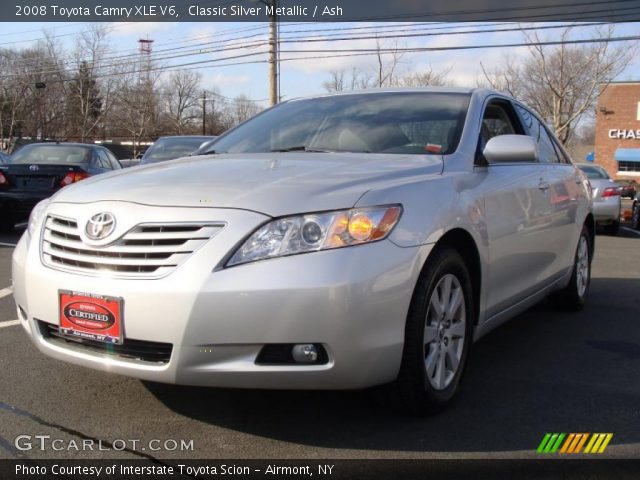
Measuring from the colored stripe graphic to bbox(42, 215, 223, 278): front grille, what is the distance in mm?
1701

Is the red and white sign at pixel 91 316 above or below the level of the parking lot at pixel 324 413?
above

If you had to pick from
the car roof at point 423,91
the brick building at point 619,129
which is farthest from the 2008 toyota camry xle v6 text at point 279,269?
the brick building at point 619,129

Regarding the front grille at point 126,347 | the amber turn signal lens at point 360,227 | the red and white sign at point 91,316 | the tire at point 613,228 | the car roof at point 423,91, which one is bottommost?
the tire at point 613,228

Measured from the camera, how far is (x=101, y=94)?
227 feet

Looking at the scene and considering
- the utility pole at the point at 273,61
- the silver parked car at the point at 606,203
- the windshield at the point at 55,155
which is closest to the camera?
the windshield at the point at 55,155

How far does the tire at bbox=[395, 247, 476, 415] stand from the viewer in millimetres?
2900

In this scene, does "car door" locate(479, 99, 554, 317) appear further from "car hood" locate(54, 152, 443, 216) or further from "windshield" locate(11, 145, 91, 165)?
"windshield" locate(11, 145, 91, 165)

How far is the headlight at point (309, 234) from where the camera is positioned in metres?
2.62

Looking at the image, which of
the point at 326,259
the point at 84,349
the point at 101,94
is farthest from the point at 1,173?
the point at 101,94

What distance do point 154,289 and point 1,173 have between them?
27.3ft

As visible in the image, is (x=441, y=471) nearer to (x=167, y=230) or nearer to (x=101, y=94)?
(x=167, y=230)

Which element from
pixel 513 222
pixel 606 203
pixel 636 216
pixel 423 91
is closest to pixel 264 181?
pixel 513 222

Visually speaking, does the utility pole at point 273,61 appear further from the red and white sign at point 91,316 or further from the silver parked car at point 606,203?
the red and white sign at point 91,316

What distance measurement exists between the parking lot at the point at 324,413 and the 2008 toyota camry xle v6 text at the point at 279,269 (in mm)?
248
